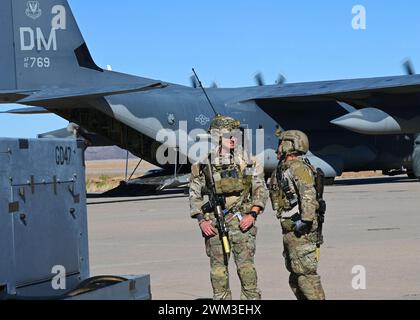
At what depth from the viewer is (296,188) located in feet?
26.6

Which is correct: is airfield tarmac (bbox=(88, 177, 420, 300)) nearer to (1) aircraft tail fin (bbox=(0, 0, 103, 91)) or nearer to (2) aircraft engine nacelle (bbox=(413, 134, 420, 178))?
(1) aircraft tail fin (bbox=(0, 0, 103, 91))

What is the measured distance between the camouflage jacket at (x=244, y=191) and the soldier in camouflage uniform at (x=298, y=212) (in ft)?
0.66

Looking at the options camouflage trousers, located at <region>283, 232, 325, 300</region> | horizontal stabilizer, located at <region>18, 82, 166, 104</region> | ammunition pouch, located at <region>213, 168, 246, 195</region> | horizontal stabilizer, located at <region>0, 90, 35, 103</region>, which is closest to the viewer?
camouflage trousers, located at <region>283, 232, 325, 300</region>

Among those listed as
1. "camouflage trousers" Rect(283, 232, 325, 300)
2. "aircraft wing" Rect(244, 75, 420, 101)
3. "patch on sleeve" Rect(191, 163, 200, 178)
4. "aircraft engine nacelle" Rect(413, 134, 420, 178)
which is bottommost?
"aircraft engine nacelle" Rect(413, 134, 420, 178)

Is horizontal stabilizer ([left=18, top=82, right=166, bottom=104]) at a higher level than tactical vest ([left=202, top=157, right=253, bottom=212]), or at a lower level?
higher

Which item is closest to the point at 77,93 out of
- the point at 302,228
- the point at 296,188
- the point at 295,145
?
the point at 295,145

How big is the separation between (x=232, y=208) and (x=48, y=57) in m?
21.7

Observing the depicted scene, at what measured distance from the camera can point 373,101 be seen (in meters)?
31.7

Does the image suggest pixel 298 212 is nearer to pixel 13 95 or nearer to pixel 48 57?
pixel 13 95

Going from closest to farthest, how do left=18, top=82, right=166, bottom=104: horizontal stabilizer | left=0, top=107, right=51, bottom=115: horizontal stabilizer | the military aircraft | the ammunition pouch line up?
the ammunition pouch, left=18, top=82, right=166, bottom=104: horizontal stabilizer, the military aircraft, left=0, top=107, right=51, bottom=115: horizontal stabilizer

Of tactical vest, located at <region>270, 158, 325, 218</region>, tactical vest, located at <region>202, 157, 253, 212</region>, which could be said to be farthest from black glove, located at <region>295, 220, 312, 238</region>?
tactical vest, located at <region>202, 157, 253, 212</region>

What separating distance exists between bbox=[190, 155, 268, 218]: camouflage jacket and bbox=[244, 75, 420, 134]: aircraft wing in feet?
69.3

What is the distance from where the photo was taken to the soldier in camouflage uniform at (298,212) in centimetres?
791

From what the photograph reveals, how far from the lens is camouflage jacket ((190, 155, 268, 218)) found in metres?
8.11
